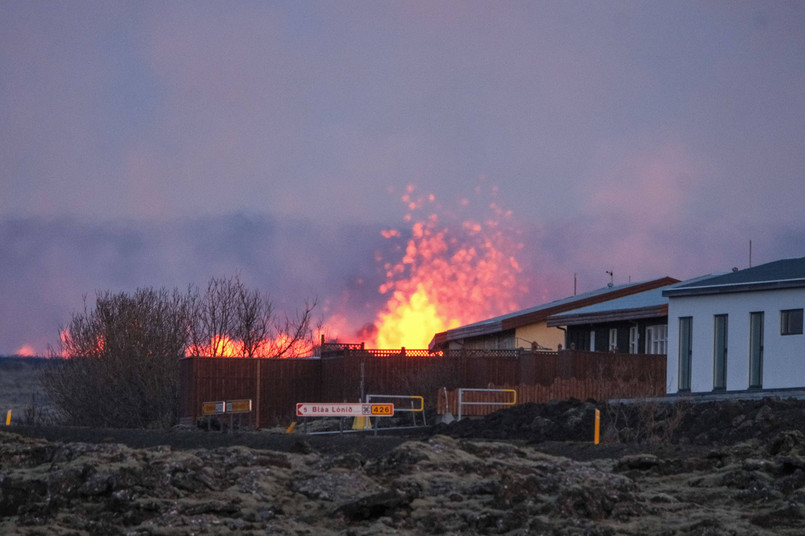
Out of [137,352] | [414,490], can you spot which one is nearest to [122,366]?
[137,352]

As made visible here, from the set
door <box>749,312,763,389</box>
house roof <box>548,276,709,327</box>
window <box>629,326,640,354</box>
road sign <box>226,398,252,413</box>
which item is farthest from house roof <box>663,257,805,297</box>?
road sign <box>226,398,252,413</box>

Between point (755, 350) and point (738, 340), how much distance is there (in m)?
0.52

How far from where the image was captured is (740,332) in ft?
97.5

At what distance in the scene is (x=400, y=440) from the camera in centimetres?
2031

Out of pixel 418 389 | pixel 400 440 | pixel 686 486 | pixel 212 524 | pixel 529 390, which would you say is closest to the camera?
pixel 212 524

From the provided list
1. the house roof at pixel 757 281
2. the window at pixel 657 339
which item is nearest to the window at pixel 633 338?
the window at pixel 657 339

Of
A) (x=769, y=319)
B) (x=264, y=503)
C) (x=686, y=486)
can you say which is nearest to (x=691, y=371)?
(x=769, y=319)

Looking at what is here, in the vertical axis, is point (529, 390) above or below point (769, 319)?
below

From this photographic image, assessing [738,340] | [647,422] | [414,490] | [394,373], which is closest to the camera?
[414,490]

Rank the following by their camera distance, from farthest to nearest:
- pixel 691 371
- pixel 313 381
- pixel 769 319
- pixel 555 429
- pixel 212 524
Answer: pixel 313 381, pixel 691 371, pixel 769 319, pixel 555 429, pixel 212 524

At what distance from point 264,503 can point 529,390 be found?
20194 millimetres

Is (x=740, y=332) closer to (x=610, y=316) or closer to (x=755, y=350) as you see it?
(x=755, y=350)

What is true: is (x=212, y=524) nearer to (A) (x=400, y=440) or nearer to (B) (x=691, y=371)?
(A) (x=400, y=440)

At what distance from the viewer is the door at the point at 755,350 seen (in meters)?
29.2
